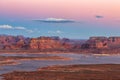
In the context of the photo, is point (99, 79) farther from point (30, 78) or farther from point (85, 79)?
point (30, 78)

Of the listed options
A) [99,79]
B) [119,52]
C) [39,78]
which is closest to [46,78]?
[39,78]

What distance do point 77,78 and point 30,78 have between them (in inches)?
290

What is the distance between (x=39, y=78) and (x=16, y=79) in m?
3.55

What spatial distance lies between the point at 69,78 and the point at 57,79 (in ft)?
7.84

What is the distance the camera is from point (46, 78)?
5594 centimetres

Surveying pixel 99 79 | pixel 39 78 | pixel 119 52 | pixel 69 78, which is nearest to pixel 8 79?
pixel 39 78

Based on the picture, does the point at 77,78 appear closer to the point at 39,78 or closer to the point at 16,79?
the point at 39,78

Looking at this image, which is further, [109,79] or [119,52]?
[119,52]

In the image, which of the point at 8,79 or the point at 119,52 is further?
the point at 119,52

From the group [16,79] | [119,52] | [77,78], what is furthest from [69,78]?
[119,52]

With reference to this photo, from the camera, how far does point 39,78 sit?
55.8 m

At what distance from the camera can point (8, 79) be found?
55.7 m

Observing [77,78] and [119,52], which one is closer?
[77,78]

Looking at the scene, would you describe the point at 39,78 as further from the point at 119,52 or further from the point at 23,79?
the point at 119,52
